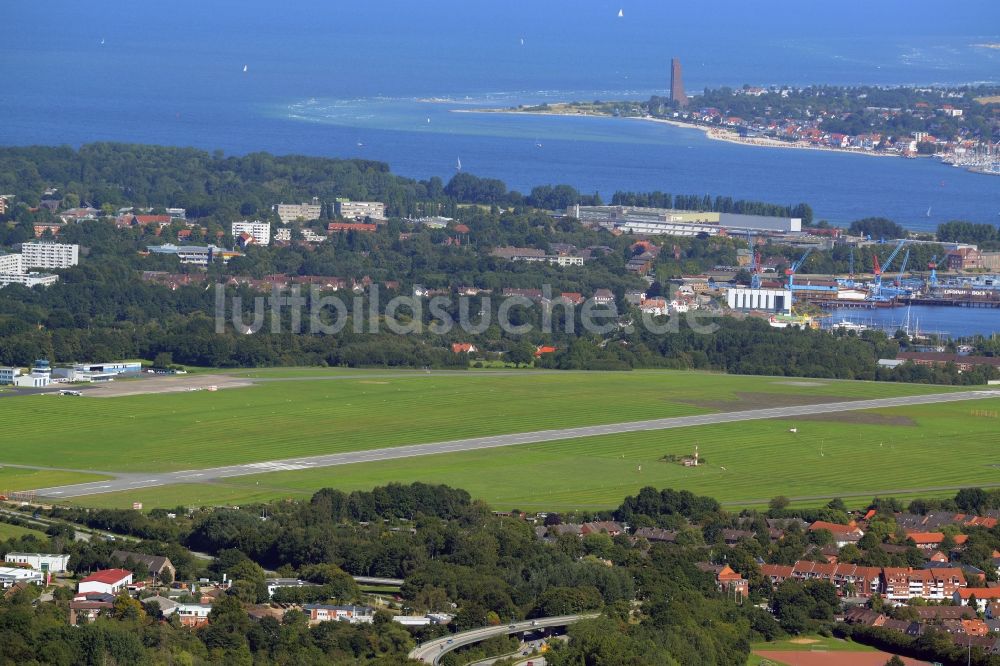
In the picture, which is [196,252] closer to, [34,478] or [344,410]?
[344,410]

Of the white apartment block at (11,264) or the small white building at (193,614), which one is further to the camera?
the white apartment block at (11,264)

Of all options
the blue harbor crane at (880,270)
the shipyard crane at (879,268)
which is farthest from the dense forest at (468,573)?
the shipyard crane at (879,268)

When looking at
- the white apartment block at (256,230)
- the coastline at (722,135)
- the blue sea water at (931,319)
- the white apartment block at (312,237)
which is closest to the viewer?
the blue sea water at (931,319)

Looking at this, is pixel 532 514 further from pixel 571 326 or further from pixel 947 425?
pixel 571 326

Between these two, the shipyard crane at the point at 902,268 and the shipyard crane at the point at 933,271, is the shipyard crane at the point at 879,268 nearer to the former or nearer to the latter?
the shipyard crane at the point at 902,268

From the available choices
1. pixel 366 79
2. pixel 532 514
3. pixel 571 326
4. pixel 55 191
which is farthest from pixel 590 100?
pixel 532 514

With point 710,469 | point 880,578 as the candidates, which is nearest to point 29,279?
point 710,469
